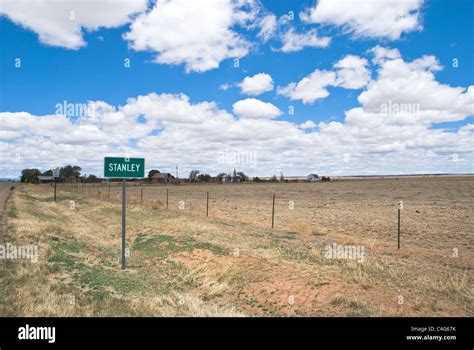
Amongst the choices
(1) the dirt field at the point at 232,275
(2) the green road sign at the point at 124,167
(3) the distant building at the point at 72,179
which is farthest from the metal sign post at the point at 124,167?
(3) the distant building at the point at 72,179

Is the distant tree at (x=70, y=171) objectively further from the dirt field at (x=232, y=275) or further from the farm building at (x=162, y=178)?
the dirt field at (x=232, y=275)

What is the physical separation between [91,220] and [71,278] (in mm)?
12589

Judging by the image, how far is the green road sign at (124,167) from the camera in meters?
8.55

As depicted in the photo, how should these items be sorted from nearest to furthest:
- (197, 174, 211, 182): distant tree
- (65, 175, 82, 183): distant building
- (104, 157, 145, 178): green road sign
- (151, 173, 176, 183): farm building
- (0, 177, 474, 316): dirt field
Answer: (0, 177, 474, 316): dirt field, (104, 157, 145, 178): green road sign, (65, 175, 82, 183): distant building, (151, 173, 176, 183): farm building, (197, 174, 211, 182): distant tree

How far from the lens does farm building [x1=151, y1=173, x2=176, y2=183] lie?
145375 mm

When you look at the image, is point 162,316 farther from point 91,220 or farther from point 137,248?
point 91,220

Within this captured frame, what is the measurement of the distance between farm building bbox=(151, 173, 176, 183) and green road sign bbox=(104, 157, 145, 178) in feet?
453

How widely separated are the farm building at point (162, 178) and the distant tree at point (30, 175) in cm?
5052

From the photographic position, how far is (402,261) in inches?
387

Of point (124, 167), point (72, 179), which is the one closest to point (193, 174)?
point (72, 179)

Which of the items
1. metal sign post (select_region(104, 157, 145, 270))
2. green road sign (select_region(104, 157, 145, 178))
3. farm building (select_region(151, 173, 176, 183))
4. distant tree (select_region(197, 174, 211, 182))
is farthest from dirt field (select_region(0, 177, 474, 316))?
distant tree (select_region(197, 174, 211, 182))

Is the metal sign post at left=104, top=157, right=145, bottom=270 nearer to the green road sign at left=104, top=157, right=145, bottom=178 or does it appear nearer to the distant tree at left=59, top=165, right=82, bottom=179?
the green road sign at left=104, top=157, right=145, bottom=178
